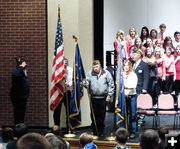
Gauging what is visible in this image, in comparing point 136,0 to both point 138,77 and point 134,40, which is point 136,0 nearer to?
point 134,40

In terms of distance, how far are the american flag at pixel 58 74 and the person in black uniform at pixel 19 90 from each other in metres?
0.63

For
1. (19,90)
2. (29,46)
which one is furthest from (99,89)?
(29,46)

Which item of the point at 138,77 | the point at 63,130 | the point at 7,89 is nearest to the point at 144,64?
the point at 138,77

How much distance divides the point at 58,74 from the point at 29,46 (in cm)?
133

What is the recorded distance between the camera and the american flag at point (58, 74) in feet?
30.9

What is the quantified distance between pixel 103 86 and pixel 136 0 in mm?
5790

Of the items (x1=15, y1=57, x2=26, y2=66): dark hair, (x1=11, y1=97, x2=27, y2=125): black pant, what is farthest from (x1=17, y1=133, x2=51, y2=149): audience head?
(x1=11, y1=97, x2=27, y2=125): black pant

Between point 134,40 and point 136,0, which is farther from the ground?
point 136,0

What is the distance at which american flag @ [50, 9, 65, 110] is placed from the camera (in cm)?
941

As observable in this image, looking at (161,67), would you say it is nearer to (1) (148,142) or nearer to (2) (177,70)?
(2) (177,70)

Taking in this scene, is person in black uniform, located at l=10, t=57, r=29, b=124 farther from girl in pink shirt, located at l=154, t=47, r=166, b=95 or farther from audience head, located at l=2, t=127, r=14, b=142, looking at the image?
audience head, located at l=2, t=127, r=14, b=142

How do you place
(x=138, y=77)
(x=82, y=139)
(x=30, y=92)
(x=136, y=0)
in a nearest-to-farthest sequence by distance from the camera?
(x=82, y=139), (x=138, y=77), (x=30, y=92), (x=136, y=0)

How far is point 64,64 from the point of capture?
9.46 meters

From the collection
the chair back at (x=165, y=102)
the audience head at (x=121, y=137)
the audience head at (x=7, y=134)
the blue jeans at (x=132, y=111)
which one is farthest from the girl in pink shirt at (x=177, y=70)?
the audience head at (x=7, y=134)
